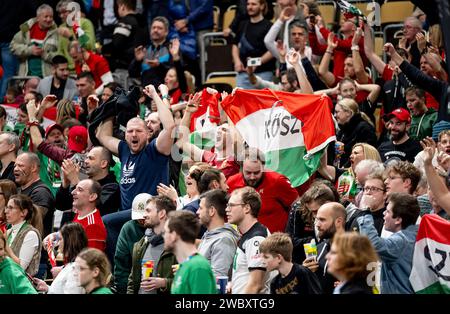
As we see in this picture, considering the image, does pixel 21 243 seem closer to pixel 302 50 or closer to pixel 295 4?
pixel 302 50

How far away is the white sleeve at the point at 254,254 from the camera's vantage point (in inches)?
388

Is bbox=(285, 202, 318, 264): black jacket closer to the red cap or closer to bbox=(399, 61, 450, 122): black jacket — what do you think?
bbox=(399, 61, 450, 122): black jacket

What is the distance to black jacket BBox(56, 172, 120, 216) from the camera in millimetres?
13352

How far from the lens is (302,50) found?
16.5m

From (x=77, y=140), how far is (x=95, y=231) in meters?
2.72

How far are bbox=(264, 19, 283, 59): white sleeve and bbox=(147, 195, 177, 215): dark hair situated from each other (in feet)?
21.4

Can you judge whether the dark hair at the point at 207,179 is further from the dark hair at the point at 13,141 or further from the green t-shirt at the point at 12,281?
the dark hair at the point at 13,141

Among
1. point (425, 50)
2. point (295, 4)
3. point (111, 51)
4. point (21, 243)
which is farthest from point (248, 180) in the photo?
point (111, 51)

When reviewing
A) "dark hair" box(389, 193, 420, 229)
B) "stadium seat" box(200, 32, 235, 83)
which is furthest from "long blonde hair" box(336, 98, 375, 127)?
"dark hair" box(389, 193, 420, 229)

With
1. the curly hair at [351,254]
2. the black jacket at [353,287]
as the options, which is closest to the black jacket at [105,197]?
the black jacket at [353,287]

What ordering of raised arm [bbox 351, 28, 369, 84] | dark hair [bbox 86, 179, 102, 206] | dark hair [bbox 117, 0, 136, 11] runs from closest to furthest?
dark hair [bbox 86, 179, 102, 206] < raised arm [bbox 351, 28, 369, 84] < dark hair [bbox 117, 0, 136, 11]

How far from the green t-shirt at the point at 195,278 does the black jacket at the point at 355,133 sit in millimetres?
5662

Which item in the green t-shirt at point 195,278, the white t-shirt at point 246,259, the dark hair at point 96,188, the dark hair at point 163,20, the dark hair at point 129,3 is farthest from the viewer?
the dark hair at point 129,3
